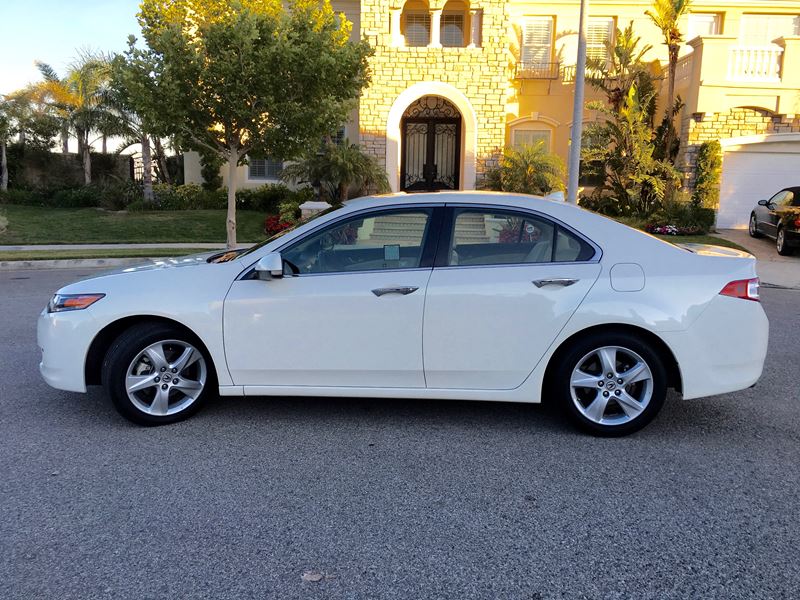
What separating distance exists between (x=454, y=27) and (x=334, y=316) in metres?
19.9

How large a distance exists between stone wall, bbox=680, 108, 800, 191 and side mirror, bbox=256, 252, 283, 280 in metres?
18.1

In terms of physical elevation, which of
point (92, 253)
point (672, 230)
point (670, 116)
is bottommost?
point (92, 253)

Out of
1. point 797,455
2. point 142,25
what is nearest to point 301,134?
point 142,25

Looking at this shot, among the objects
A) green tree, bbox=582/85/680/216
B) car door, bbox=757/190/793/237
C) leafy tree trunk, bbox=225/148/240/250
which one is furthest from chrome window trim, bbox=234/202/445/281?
green tree, bbox=582/85/680/216

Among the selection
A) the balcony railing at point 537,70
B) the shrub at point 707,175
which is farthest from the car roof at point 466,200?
the balcony railing at point 537,70

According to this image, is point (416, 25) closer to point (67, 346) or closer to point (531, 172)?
point (531, 172)

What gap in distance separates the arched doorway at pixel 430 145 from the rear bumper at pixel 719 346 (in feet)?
61.0

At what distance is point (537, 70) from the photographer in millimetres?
22016

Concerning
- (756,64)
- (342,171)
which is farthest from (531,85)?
(342,171)

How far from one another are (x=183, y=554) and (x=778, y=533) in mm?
2809

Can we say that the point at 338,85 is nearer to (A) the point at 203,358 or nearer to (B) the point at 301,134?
(B) the point at 301,134

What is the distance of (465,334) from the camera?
14.0 ft

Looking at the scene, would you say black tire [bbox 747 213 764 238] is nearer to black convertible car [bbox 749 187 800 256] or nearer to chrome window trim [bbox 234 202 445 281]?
black convertible car [bbox 749 187 800 256]

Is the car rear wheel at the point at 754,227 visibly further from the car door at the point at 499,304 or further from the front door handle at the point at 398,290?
the front door handle at the point at 398,290
